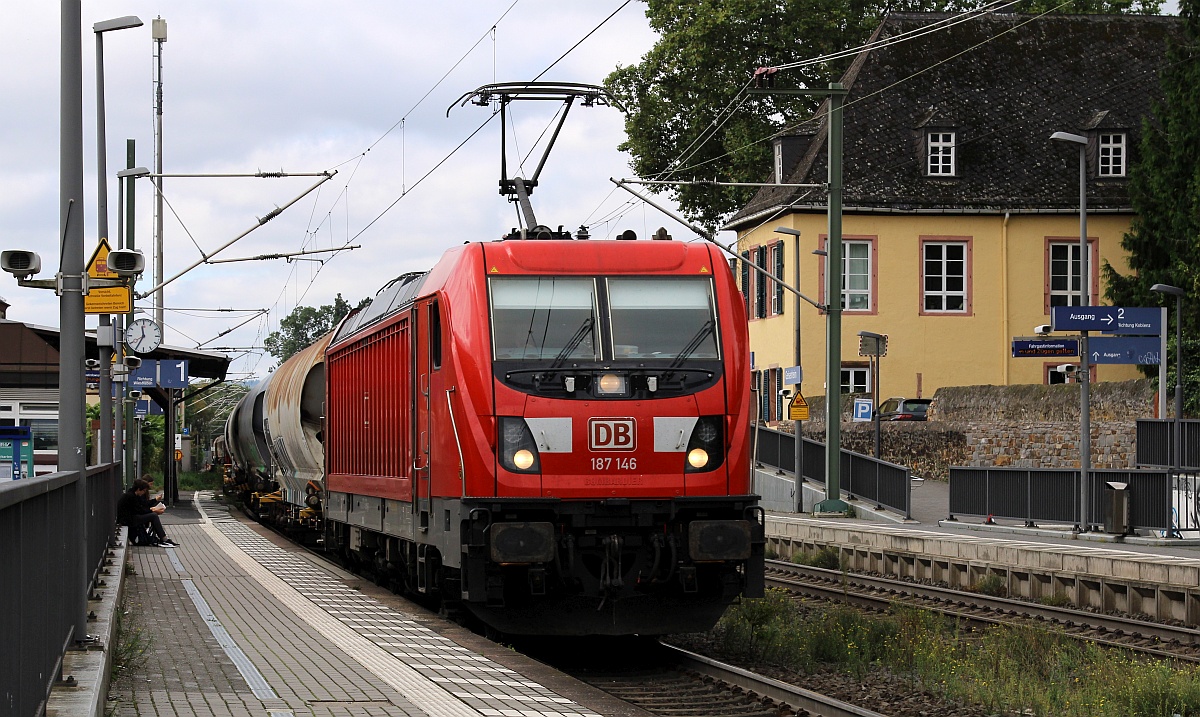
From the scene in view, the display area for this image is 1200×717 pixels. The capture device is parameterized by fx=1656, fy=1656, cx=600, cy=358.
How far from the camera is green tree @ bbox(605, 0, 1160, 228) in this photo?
50.8 m

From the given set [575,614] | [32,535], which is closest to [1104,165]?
[575,614]

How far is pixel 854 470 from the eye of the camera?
33.1m

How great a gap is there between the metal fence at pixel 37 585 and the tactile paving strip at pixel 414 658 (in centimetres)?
206

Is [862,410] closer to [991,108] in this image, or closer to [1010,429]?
[1010,429]

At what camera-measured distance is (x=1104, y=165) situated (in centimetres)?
4803

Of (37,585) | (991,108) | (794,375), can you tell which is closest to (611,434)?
(37,585)

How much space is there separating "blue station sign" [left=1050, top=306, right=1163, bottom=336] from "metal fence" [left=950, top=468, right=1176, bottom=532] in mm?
2106

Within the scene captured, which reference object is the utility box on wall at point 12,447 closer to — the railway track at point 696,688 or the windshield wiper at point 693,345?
the railway track at point 696,688

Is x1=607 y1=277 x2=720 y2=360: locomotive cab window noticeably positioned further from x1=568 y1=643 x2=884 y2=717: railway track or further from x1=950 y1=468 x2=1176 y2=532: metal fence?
x1=950 y1=468 x2=1176 y2=532: metal fence

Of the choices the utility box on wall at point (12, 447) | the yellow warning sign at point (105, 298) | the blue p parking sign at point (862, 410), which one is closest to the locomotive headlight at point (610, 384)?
the yellow warning sign at point (105, 298)

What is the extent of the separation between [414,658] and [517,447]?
70.0 inches

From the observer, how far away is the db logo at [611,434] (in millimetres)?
12530

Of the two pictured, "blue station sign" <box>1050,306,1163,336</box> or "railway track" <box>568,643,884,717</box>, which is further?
"blue station sign" <box>1050,306,1163,336</box>

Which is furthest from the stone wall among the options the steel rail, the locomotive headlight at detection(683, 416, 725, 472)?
the steel rail
